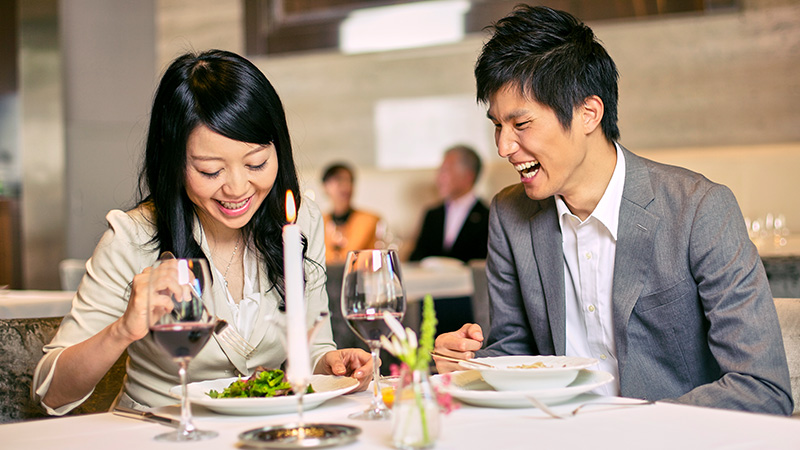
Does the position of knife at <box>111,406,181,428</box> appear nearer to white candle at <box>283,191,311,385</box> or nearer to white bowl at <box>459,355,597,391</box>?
white candle at <box>283,191,311,385</box>

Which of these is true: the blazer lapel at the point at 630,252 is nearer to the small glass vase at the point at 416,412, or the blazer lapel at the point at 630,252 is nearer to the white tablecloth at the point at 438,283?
the small glass vase at the point at 416,412

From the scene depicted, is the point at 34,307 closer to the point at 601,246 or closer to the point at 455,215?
the point at 601,246

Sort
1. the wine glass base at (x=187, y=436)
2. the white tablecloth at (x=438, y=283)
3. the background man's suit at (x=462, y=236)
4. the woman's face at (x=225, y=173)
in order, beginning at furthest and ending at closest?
the background man's suit at (x=462, y=236)
the white tablecloth at (x=438, y=283)
the woman's face at (x=225, y=173)
the wine glass base at (x=187, y=436)

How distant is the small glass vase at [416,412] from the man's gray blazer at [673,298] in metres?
0.65

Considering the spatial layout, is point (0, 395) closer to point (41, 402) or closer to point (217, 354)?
point (41, 402)

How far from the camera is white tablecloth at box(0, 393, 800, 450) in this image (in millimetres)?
934

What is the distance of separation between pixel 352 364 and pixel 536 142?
2.07 feet

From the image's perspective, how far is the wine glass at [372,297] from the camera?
3.71ft

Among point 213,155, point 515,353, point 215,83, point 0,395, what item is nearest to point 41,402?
point 0,395

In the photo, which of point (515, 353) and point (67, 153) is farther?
point (67, 153)

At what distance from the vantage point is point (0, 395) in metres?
1.68

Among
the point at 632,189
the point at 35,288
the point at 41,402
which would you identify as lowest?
the point at 35,288

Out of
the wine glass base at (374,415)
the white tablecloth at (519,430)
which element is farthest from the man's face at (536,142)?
the wine glass base at (374,415)

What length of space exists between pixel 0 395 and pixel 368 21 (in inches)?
210
